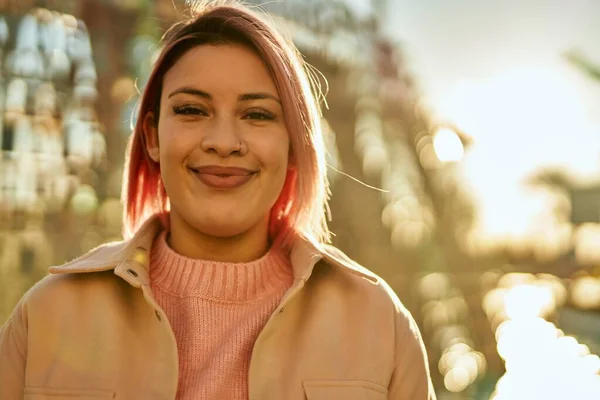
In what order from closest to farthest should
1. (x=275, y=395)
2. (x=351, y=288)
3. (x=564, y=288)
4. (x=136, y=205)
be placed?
(x=275, y=395), (x=351, y=288), (x=136, y=205), (x=564, y=288)

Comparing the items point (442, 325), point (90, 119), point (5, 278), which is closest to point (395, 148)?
point (442, 325)

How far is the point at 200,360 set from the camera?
198 cm

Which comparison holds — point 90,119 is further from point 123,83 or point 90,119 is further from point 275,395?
point 275,395

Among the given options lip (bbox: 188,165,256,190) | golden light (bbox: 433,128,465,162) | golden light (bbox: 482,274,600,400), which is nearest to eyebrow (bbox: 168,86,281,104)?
lip (bbox: 188,165,256,190)

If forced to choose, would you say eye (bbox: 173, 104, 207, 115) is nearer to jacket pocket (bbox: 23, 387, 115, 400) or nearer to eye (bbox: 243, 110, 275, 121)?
eye (bbox: 243, 110, 275, 121)

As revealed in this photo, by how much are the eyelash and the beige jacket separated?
34 centimetres

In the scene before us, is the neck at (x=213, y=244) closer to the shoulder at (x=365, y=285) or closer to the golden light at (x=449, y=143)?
the shoulder at (x=365, y=285)

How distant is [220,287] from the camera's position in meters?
2.10

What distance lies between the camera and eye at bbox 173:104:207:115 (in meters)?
2.04

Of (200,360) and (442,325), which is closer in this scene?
(200,360)

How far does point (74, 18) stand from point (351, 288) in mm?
8713

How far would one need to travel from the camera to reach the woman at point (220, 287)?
6.31 ft

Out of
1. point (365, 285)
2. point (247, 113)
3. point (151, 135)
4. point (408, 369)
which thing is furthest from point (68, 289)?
point (408, 369)

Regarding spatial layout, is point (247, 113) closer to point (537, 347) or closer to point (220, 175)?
point (220, 175)
